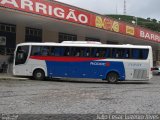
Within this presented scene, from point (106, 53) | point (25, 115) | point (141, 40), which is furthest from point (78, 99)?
point (141, 40)

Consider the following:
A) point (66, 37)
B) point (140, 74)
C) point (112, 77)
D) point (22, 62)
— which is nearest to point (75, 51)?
point (112, 77)

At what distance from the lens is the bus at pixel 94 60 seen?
29.8m

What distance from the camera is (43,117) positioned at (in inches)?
448

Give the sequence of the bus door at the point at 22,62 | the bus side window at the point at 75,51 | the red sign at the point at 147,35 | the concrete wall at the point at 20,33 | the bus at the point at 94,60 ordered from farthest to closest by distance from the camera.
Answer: the red sign at the point at 147,35 → the concrete wall at the point at 20,33 → the bus door at the point at 22,62 → the bus side window at the point at 75,51 → the bus at the point at 94,60

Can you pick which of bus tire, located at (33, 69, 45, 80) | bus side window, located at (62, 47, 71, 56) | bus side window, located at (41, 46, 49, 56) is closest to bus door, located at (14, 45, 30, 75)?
bus tire, located at (33, 69, 45, 80)

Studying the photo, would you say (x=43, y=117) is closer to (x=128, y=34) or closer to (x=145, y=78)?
(x=145, y=78)

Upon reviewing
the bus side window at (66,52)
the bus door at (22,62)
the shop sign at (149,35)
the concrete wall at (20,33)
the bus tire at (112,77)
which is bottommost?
the bus tire at (112,77)

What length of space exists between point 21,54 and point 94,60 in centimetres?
517

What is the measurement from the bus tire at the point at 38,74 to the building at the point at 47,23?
4.19 m

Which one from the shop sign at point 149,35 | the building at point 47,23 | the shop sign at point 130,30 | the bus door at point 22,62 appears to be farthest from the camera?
the shop sign at point 149,35

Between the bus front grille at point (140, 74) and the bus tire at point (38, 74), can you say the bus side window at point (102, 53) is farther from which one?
the bus tire at point (38, 74)

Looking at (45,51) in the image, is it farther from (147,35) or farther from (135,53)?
(147,35)

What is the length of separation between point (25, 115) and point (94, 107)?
2.80 meters

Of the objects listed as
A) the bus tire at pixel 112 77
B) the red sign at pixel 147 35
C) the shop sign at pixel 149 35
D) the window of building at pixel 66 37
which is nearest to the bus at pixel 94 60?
the bus tire at pixel 112 77
